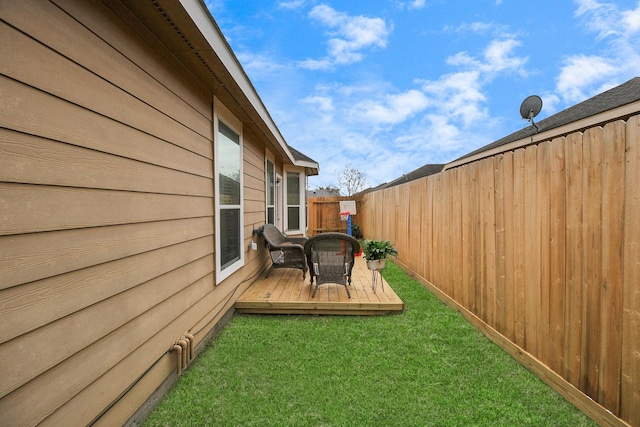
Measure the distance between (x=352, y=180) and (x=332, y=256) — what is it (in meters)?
26.5

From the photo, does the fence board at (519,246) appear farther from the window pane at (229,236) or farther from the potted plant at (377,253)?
the window pane at (229,236)

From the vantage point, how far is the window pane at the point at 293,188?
→ 316 inches

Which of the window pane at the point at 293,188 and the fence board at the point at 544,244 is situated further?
the window pane at the point at 293,188

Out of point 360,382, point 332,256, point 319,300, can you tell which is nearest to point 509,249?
point 360,382

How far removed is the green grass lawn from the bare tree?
88.6 feet

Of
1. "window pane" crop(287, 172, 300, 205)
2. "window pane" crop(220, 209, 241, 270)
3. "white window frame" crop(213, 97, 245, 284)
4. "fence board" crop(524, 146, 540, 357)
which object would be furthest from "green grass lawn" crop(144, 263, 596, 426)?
"window pane" crop(287, 172, 300, 205)

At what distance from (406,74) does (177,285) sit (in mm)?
13028

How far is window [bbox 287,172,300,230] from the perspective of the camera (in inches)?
314

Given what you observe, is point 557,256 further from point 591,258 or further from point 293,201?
point 293,201

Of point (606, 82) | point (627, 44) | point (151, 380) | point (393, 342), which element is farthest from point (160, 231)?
point (606, 82)

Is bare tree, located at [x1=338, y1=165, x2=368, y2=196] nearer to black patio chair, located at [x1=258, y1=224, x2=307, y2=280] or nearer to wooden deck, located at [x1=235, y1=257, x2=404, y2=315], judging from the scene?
black patio chair, located at [x1=258, y1=224, x2=307, y2=280]

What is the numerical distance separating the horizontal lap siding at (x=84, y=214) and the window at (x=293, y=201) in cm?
564

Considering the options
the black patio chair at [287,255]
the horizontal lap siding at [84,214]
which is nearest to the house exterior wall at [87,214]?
the horizontal lap siding at [84,214]

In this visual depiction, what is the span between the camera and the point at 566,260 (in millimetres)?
1934
